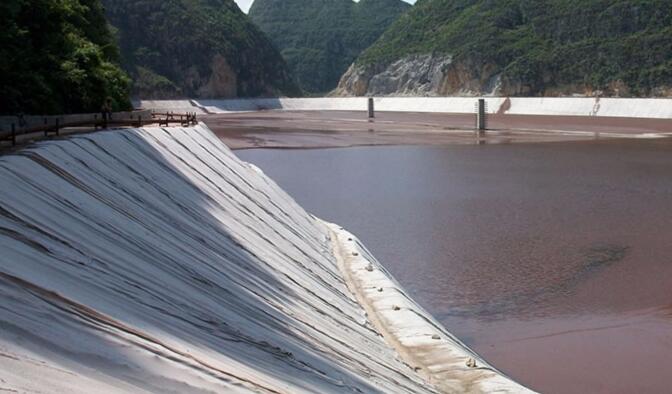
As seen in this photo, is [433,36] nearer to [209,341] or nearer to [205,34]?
[205,34]

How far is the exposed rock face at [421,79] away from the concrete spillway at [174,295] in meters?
106

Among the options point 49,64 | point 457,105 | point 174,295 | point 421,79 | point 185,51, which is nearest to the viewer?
point 174,295

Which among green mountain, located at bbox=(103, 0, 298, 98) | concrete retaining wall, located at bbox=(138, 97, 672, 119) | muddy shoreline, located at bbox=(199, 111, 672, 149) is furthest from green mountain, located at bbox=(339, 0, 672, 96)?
green mountain, located at bbox=(103, 0, 298, 98)

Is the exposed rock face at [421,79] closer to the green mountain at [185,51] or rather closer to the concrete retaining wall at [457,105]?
the concrete retaining wall at [457,105]

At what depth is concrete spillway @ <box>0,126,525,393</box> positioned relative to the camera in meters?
7.55

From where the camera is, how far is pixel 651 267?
75.5ft

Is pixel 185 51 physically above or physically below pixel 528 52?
above

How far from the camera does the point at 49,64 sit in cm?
2908

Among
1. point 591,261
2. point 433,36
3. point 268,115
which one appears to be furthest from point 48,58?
point 433,36

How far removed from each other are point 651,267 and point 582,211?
401 inches

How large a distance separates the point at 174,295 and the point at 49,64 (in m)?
21.0

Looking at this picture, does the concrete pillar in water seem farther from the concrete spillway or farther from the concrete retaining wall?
the concrete spillway

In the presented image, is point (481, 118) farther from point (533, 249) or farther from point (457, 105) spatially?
point (533, 249)

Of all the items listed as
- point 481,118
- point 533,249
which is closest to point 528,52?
point 481,118
